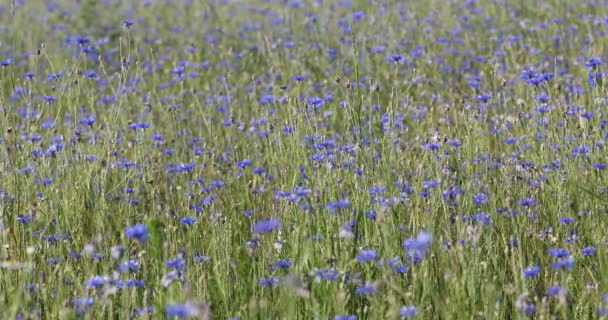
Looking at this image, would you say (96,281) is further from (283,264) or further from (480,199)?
(480,199)

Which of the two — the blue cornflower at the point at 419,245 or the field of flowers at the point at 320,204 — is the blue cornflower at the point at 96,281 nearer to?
the field of flowers at the point at 320,204

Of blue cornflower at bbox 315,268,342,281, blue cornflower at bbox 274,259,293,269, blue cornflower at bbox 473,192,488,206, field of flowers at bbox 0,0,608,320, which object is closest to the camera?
blue cornflower at bbox 315,268,342,281

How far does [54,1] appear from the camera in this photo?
32.1 feet

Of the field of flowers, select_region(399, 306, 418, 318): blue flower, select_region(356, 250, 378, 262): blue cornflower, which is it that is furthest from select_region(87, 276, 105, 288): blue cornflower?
select_region(399, 306, 418, 318): blue flower

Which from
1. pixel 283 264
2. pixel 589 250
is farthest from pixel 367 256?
pixel 589 250

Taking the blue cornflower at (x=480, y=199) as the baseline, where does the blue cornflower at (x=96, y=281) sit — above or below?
above

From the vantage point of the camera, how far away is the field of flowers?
2.52 metres

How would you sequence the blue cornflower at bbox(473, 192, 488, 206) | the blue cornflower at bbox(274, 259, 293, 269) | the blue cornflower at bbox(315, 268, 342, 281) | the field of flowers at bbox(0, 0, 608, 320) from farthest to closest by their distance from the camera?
the blue cornflower at bbox(473, 192, 488, 206), the blue cornflower at bbox(274, 259, 293, 269), the field of flowers at bbox(0, 0, 608, 320), the blue cornflower at bbox(315, 268, 342, 281)

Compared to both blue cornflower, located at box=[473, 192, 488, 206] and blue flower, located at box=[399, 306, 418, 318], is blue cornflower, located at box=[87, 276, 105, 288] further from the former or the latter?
blue cornflower, located at box=[473, 192, 488, 206]

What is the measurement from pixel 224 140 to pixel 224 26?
3.29m

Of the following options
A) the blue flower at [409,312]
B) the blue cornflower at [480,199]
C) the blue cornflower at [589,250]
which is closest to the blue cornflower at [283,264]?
the blue flower at [409,312]

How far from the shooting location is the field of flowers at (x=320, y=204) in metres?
2.52

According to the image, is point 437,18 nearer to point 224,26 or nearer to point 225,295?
point 224,26

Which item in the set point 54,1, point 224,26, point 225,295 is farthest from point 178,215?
point 54,1
